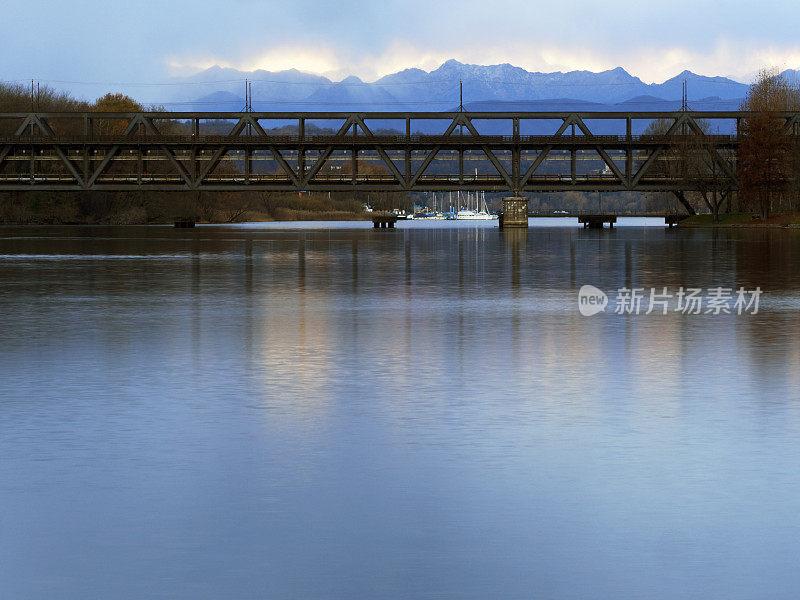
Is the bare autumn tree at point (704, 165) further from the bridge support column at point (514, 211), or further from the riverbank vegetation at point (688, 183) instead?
the bridge support column at point (514, 211)

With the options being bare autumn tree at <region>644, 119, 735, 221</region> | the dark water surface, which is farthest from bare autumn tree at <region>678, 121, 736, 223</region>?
the dark water surface

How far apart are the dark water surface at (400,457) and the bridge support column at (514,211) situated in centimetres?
9580

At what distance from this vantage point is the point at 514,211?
118375mm

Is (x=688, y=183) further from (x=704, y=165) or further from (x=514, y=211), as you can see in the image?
(x=514, y=211)

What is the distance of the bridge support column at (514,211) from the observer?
11788cm

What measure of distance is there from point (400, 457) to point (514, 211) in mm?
109706

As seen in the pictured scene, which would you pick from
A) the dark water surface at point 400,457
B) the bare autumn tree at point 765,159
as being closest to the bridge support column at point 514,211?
the bare autumn tree at point 765,159

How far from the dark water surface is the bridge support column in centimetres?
9580

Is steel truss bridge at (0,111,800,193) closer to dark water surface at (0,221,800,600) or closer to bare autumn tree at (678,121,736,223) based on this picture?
bare autumn tree at (678,121,736,223)

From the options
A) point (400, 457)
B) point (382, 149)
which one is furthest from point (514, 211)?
point (400, 457)

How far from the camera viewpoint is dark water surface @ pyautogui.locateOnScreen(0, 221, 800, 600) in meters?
6.66

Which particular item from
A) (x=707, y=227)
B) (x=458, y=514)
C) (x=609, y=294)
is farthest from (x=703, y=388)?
→ (x=707, y=227)

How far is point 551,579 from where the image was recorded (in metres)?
6.49

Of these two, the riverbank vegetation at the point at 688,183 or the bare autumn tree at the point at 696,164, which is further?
the bare autumn tree at the point at 696,164
